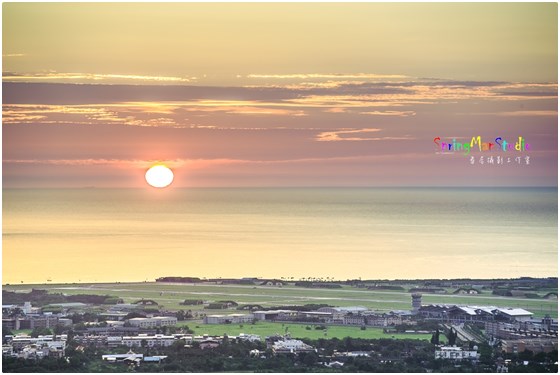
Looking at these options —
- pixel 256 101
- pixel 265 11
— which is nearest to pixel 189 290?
pixel 256 101

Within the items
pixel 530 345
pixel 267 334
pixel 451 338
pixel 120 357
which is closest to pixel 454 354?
pixel 451 338

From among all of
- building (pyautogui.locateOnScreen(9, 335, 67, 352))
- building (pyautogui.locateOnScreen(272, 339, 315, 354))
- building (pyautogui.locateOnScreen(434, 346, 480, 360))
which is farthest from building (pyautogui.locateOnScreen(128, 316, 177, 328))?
building (pyautogui.locateOnScreen(434, 346, 480, 360))

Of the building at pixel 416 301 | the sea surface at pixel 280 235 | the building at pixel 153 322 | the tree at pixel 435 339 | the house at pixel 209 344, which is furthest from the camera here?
the sea surface at pixel 280 235

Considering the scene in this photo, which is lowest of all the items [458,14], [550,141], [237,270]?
[237,270]

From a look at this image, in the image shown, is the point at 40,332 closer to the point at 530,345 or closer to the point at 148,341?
the point at 148,341

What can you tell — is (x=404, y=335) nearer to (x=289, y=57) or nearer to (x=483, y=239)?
(x=483, y=239)

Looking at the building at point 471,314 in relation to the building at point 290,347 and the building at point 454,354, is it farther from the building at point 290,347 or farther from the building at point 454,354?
the building at point 290,347

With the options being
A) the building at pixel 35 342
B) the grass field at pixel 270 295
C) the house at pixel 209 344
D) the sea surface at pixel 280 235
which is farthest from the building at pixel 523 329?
the building at pixel 35 342
